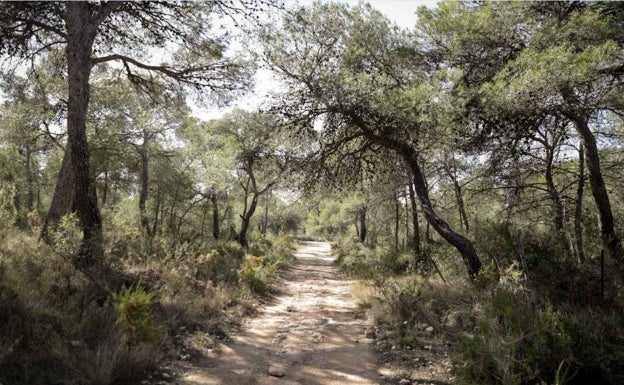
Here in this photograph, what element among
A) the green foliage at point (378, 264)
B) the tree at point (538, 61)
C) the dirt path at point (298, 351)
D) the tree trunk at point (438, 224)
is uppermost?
the tree at point (538, 61)

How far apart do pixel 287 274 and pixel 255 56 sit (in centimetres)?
892

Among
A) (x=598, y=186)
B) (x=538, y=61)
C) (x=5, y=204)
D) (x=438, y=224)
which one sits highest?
(x=538, y=61)

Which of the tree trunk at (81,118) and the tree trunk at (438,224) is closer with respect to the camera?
the tree trunk at (81,118)

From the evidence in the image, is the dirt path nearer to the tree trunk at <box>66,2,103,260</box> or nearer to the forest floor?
the forest floor

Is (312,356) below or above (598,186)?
below

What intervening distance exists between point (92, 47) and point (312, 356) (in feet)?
29.1

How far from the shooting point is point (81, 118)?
285 inches

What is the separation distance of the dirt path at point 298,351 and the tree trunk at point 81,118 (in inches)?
128

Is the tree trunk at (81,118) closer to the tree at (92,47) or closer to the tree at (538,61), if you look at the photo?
the tree at (92,47)

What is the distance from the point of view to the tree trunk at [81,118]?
22.8 ft

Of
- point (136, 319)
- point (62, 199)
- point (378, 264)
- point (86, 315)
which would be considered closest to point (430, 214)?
point (378, 264)

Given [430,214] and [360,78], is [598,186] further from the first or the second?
[360,78]

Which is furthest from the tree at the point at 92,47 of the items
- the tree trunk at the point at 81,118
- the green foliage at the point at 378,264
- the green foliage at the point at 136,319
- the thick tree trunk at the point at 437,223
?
the green foliage at the point at 378,264

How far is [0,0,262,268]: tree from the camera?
706 cm
